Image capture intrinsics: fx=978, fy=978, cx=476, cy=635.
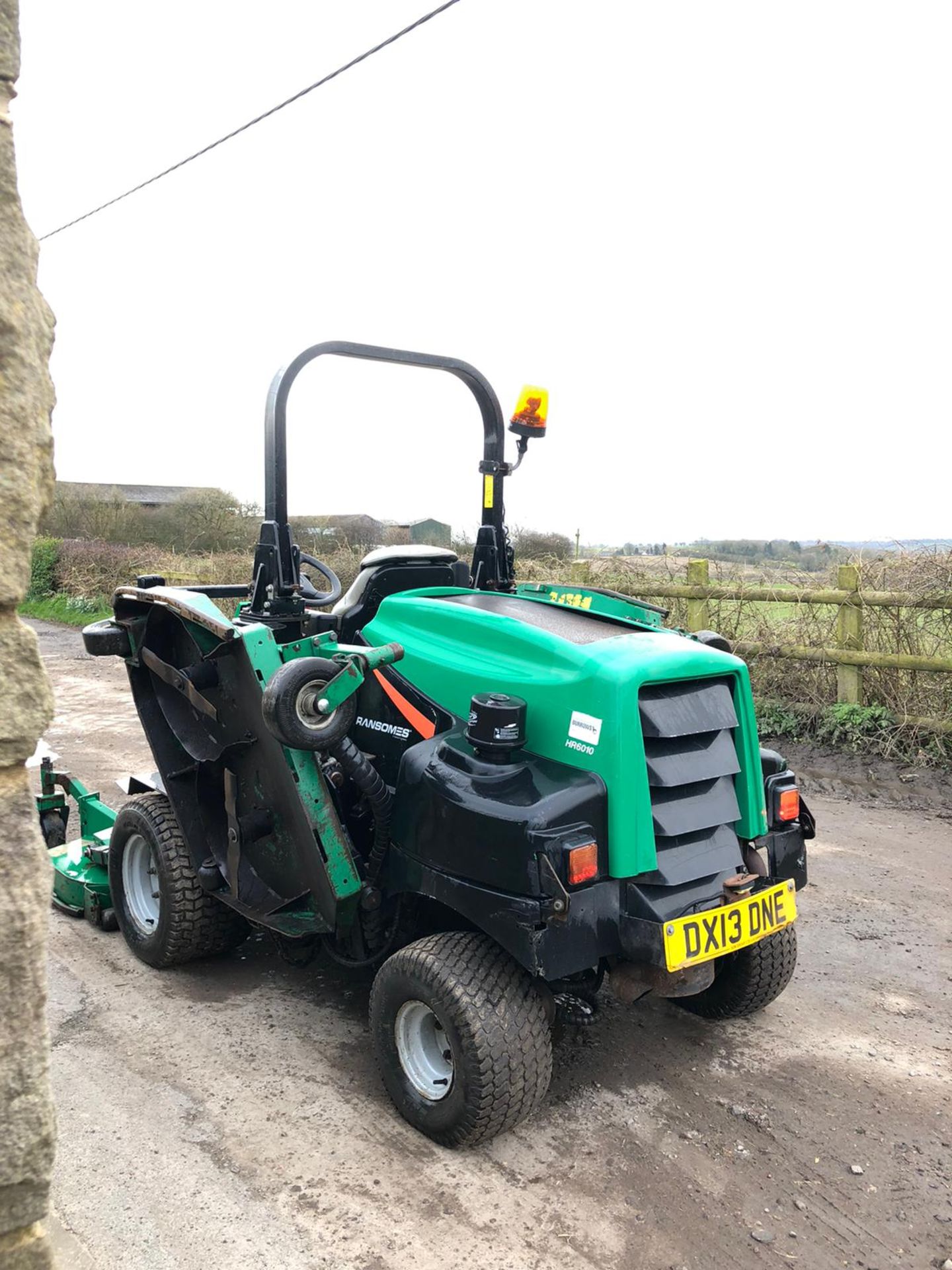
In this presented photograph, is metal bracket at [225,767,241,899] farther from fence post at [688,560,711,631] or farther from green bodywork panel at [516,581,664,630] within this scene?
fence post at [688,560,711,631]

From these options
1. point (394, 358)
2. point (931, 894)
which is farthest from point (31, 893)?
point (931, 894)

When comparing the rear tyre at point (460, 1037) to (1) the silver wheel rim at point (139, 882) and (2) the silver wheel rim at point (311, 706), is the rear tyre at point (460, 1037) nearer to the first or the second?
(2) the silver wheel rim at point (311, 706)

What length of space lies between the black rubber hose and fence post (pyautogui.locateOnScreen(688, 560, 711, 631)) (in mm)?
5657

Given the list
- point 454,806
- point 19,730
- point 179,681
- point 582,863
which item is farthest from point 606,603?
point 19,730

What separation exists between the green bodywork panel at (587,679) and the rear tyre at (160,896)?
1.20 m

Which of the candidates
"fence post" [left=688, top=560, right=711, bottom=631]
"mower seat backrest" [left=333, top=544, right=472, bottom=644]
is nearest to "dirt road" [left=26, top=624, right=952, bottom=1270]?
"mower seat backrest" [left=333, top=544, right=472, bottom=644]

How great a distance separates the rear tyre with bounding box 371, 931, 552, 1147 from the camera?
264cm

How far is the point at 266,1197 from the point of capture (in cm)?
256

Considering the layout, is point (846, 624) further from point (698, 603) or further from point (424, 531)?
point (424, 531)

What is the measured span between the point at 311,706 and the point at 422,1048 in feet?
3.56

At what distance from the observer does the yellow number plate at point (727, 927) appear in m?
2.68

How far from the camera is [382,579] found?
3.82m

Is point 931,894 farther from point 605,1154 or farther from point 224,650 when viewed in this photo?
point 224,650

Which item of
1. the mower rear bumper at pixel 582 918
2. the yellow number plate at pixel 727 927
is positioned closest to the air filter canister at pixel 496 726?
the mower rear bumper at pixel 582 918
